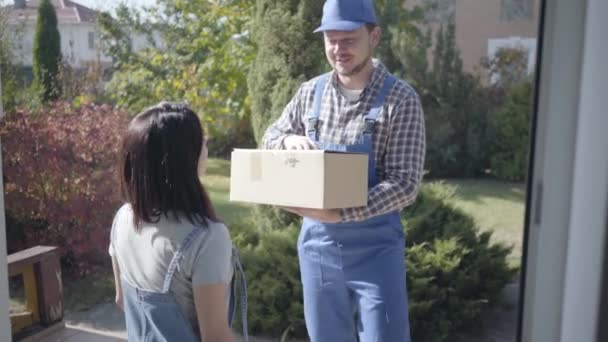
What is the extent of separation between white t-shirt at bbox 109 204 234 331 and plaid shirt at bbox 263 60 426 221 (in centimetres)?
52

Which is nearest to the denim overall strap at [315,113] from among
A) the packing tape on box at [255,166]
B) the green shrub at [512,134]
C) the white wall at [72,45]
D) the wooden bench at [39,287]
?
the packing tape on box at [255,166]

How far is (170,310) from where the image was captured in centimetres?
125

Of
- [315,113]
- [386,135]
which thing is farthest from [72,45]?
[386,135]

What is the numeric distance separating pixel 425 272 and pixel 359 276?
1.38 metres

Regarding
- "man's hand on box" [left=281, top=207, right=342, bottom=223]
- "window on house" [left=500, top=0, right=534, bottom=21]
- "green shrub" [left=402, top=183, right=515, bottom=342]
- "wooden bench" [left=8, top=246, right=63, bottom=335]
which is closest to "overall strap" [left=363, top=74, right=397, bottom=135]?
"man's hand on box" [left=281, top=207, right=342, bottom=223]

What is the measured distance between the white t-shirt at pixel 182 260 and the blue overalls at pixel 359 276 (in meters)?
0.53

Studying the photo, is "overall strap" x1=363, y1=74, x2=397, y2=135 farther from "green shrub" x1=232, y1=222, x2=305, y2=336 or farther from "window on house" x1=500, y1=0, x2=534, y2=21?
"window on house" x1=500, y1=0, x2=534, y2=21

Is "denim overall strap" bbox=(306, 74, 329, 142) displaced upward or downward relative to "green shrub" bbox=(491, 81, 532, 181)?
upward

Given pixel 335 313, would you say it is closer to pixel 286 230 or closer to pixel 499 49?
pixel 286 230

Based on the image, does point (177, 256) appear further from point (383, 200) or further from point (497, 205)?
point (497, 205)

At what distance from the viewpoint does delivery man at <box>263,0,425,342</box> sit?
66.7 inches

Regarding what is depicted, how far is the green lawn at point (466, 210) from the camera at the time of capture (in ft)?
12.2

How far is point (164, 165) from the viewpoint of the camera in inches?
48.8

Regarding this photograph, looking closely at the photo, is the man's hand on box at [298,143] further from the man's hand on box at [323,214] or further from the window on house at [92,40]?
the window on house at [92,40]
